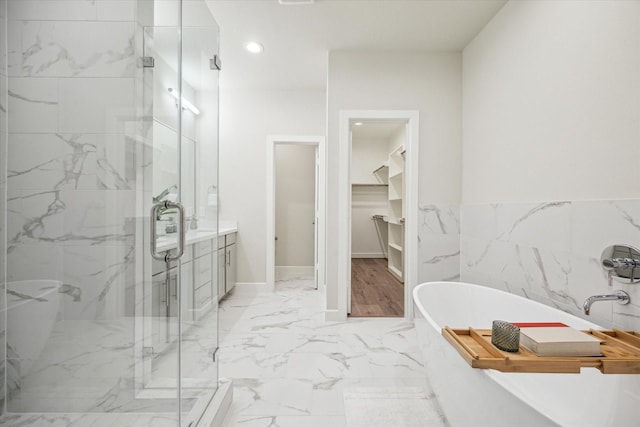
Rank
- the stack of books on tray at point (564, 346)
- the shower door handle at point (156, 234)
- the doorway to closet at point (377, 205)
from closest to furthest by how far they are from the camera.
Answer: the stack of books on tray at point (564, 346), the shower door handle at point (156, 234), the doorway to closet at point (377, 205)

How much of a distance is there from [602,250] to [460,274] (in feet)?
5.10

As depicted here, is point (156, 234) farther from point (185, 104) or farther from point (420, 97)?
point (420, 97)

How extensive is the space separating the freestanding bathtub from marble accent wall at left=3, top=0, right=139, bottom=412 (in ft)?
4.71

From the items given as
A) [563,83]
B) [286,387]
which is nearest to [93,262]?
[286,387]

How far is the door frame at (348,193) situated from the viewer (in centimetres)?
294

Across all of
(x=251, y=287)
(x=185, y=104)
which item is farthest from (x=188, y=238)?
(x=251, y=287)

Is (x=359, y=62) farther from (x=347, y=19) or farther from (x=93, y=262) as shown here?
(x=93, y=262)

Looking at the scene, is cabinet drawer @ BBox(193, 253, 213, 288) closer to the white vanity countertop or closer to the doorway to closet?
the white vanity countertop

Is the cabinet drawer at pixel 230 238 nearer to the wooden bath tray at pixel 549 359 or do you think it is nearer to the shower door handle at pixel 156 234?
the shower door handle at pixel 156 234

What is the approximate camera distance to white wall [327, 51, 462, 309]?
9.71 ft

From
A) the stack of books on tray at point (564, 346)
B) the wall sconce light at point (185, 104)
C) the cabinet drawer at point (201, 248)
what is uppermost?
the wall sconce light at point (185, 104)

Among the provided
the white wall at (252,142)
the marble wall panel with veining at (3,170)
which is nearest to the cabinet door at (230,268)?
the white wall at (252,142)

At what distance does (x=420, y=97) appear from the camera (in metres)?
2.97

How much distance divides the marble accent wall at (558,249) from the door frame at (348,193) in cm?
58
